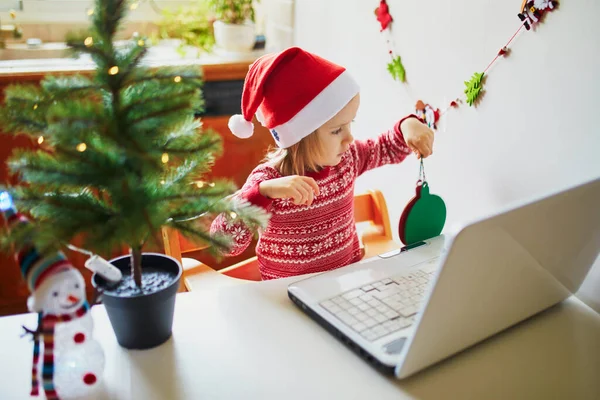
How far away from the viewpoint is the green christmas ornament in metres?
1.08

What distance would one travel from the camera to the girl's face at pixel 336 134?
1.12 m

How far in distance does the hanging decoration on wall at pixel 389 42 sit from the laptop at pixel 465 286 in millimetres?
540

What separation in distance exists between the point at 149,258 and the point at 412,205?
523 mm

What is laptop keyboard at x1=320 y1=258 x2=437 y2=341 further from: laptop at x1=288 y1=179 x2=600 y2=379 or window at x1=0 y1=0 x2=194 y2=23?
window at x1=0 y1=0 x2=194 y2=23

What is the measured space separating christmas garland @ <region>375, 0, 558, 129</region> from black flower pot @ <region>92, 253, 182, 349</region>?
2.23ft

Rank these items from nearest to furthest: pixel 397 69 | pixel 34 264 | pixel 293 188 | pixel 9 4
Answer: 1. pixel 34 264
2. pixel 293 188
3. pixel 397 69
4. pixel 9 4

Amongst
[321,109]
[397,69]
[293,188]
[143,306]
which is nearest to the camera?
[143,306]

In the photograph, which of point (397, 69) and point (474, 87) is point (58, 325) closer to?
point (474, 87)

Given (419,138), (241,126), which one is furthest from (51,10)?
(419,138)

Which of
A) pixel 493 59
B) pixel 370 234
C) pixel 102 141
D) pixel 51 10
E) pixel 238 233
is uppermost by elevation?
pixel 51 10

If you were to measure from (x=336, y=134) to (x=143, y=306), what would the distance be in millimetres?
568

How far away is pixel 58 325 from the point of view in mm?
655

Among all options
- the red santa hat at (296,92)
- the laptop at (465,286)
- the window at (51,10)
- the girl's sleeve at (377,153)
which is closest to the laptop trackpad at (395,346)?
the laptop at (465,286)

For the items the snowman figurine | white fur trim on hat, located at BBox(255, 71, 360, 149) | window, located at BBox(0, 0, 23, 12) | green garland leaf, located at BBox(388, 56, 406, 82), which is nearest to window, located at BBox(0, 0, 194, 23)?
window, located at BBox(0, 0, 23, 12)
